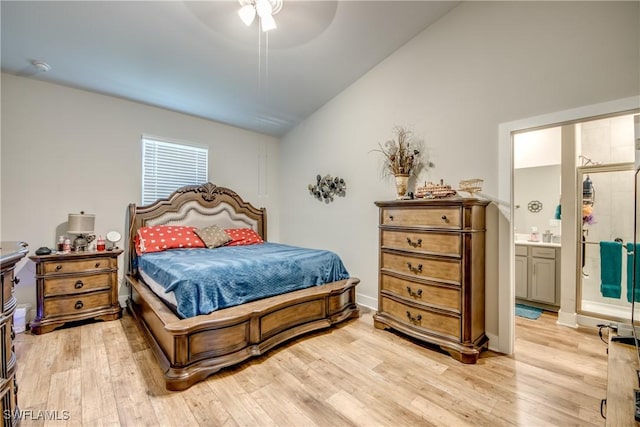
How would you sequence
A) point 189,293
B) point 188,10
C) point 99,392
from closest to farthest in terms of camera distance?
point 99,392
point 189,293
point 188,10

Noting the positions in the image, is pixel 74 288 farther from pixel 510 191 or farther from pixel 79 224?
pixel 510 191

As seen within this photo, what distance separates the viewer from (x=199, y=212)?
4.16 meters

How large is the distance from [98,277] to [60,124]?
6.15 ft

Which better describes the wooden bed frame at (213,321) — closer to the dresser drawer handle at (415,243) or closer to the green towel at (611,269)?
the dresser drawer handle at (415,243)

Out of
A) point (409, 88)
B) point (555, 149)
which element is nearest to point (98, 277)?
point (409, 88)

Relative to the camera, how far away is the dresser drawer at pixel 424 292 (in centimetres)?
238

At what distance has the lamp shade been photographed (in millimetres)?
3023

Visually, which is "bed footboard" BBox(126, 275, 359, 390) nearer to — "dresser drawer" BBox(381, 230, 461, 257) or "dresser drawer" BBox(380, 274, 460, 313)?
"dresser drawer" BBox(380, 274, 460, 313)

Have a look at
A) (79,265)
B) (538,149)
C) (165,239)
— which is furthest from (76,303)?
(538,149)

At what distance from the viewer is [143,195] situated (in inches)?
151

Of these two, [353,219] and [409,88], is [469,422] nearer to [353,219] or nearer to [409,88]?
[353,219]

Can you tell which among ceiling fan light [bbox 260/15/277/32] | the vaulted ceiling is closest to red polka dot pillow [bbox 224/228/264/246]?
the vaulted ceiling

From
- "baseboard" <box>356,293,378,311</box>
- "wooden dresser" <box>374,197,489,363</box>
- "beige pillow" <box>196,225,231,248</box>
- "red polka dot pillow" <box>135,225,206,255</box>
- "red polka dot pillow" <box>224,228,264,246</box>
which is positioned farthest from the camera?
"red polka dot pillow" <box>224,228,264,246</box>

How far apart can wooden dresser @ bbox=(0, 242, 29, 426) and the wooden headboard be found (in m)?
2.37
